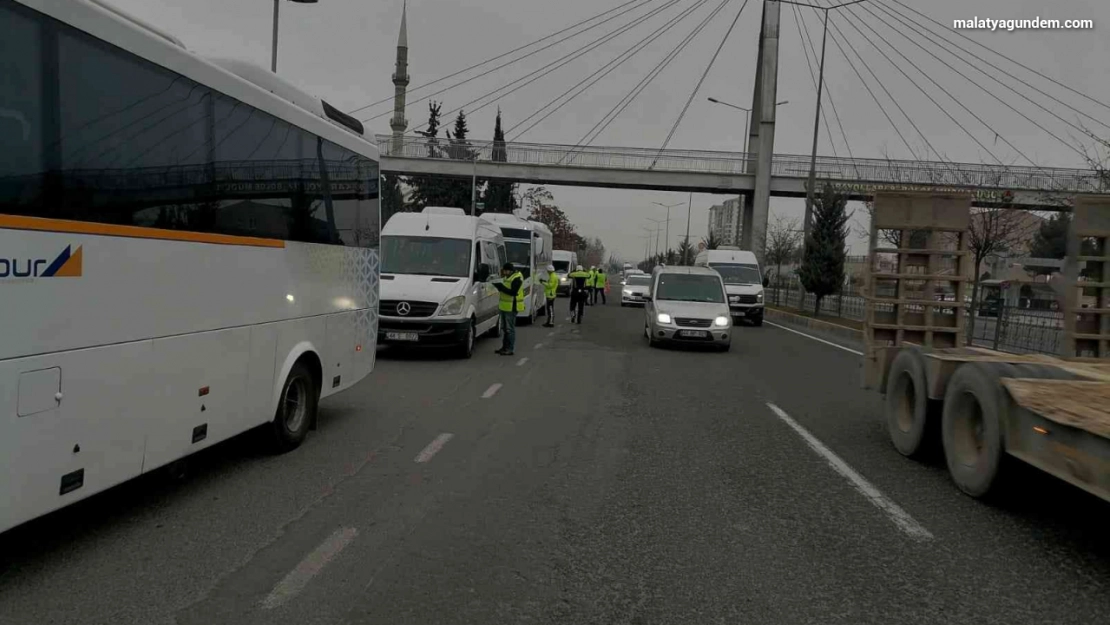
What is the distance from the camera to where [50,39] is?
416 centimetres

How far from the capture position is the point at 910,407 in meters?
7.84

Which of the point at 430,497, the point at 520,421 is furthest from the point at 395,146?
the point at 430,497

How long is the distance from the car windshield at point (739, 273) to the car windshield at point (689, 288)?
1015 centimetres

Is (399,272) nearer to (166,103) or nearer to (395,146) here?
(166,103)

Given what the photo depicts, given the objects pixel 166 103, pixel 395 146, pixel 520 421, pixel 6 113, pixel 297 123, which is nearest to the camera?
pixel 6 113

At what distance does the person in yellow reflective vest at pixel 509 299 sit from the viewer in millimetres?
Result: 14945

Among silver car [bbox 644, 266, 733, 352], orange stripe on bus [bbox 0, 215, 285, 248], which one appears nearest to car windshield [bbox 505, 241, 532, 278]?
silver car [bbox 644, 266, 733, 352]

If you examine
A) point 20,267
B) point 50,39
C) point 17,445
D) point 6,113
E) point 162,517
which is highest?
point 50,39

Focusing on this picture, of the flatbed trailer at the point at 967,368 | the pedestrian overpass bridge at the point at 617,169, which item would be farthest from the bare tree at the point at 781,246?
the flatbed trailer at the point at 967,368

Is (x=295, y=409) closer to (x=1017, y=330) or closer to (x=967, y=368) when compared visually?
(x=967, y=368)

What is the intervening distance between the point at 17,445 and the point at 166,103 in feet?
7.41

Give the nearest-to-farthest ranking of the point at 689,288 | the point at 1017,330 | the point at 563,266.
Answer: the point at 689,288 < the point at 1017,330 < the point at 563,266

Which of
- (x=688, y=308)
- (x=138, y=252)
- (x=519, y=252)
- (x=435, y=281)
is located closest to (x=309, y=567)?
(x=138, y=252)

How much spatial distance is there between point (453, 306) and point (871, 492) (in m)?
8.98
